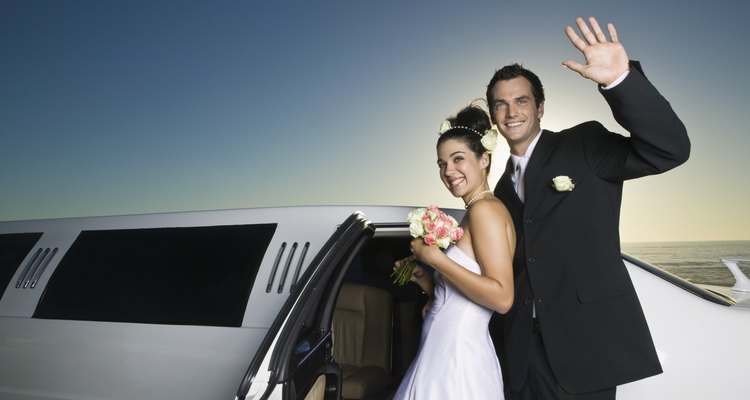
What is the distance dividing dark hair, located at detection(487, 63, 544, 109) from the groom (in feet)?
0.54

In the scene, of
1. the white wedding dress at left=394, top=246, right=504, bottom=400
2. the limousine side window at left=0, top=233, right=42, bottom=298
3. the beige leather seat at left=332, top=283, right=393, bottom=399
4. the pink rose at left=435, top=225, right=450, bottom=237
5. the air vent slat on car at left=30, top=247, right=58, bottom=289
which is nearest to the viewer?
the pink rose at left=435, top=225, right=450, bottom=237

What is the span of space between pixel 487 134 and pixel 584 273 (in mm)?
728

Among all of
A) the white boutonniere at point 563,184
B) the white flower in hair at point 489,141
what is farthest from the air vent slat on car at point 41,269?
the white boutonniere at point 563,184

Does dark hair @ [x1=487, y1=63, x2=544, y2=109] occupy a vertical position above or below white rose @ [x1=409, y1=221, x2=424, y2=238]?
above

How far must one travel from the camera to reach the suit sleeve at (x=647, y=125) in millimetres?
1696

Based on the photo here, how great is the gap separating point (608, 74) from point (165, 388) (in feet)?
7.98

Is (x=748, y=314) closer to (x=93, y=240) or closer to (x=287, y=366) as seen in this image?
(x=287, y=366)

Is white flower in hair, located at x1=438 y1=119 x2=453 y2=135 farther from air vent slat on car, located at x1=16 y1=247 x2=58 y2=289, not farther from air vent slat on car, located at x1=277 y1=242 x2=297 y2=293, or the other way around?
air vent slat on car, located at x1=16 y1=247 x2=58 y2=289

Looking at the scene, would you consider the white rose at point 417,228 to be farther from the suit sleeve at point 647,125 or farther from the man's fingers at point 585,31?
the man's fingers at point 585,31

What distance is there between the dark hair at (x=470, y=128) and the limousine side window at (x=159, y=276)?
1.08 m

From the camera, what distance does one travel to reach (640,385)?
86.0 inches

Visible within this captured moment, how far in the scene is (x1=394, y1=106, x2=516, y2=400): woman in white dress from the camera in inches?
77.2

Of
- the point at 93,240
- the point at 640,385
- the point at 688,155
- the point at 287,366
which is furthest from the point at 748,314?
the point at 93,240

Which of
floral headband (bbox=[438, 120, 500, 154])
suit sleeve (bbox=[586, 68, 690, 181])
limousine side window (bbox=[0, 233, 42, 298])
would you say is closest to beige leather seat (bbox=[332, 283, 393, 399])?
floral headband (bbox=[438, 120, 500, 154])
